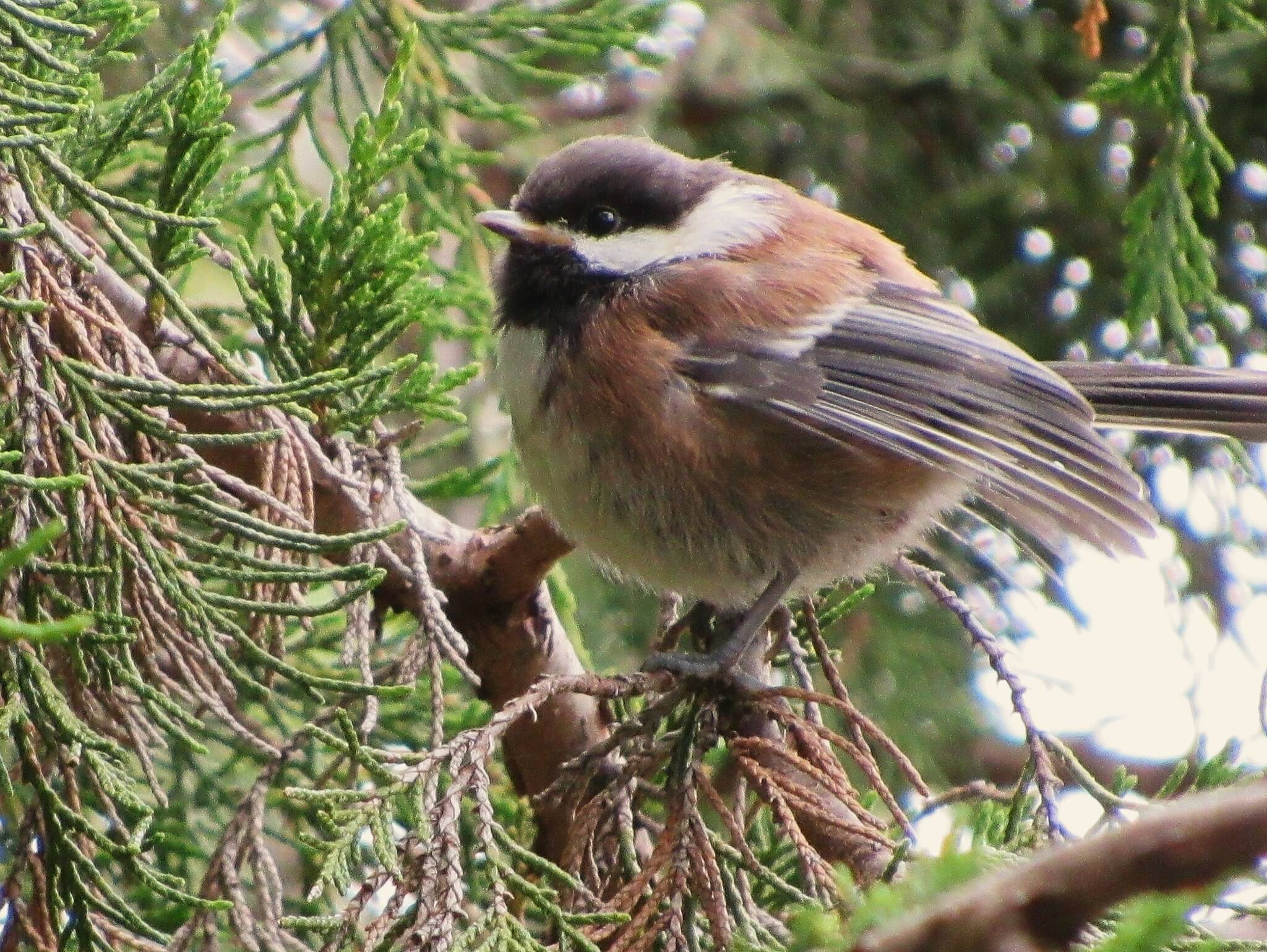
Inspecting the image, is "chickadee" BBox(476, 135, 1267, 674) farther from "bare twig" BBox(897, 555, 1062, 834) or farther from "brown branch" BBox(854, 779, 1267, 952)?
"brown branch" BBox(854, 779, 1267, 952)

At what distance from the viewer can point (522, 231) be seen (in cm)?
302

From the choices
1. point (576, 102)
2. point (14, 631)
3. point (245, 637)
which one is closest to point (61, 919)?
point (245, 637)

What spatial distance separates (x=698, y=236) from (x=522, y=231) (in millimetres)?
426

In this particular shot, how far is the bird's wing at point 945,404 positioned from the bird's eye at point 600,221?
42 cm

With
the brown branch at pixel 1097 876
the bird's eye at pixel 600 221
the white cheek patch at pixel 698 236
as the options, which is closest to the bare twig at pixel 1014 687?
the white cheek patch at pixel 698 236

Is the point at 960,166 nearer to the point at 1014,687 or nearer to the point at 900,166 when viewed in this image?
the point at 900,166

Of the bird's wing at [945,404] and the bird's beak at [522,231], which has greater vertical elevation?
the bird's beak at [522,231]

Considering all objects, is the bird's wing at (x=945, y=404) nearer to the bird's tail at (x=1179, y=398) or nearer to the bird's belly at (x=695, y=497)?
the bird's belly at (x=695, y=497)

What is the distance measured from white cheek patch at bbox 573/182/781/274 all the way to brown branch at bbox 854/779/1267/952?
2.14 meters

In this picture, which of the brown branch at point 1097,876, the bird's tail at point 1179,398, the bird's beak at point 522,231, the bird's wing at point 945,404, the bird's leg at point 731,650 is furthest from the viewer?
the bird's tail at point 1179,398

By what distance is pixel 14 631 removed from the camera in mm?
1145

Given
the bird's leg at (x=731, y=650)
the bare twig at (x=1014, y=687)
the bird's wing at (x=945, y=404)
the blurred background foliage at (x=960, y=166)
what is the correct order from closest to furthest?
1. the bare twig at (x=1014, y=687)
2. the bird's leg at (x=731, y=650)
3. the bird's wing at (x=945, y=404)
4. the blurred background foliage at (x=960, y=166)

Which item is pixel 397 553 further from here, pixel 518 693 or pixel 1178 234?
pixel 1178 234

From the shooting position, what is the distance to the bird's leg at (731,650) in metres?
2.52
